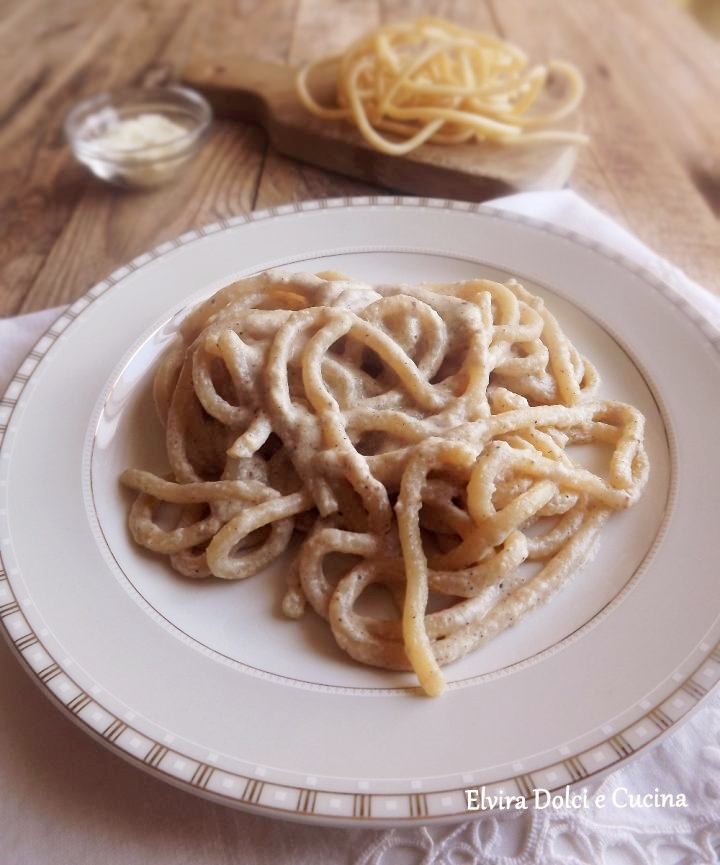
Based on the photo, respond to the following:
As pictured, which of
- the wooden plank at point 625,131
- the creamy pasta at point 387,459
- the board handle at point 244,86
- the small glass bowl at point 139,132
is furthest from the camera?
the board handle at point 244,86

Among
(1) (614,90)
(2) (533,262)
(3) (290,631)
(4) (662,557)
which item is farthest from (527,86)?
(3) (290,631)

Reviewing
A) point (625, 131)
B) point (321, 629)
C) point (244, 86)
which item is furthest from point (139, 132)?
point (321, 629)

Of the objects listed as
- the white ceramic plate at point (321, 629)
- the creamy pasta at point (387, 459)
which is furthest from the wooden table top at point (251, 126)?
the creamy pasta at point (387, 459)

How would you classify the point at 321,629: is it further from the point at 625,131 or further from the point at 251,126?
the point at 625,131

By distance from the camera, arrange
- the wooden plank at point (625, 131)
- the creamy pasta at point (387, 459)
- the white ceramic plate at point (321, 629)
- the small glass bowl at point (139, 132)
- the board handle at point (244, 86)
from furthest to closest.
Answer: the board handle at point (244, 86), the small glass bowl at point (139, 132), the wooden plank at point (625, 131), the creamy pasta at point (387, 459), the white ceramic plate at point (321, 629)

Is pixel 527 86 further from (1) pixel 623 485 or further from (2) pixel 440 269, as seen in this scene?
(1) pixel 623 485

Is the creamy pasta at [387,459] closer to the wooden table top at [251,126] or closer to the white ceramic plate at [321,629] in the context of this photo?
the white ceramic plate at [321,629]

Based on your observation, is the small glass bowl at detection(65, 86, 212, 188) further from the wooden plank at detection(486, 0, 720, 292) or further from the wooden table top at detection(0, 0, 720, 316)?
the wooden plank at detection(486, 0, 720, 292)
